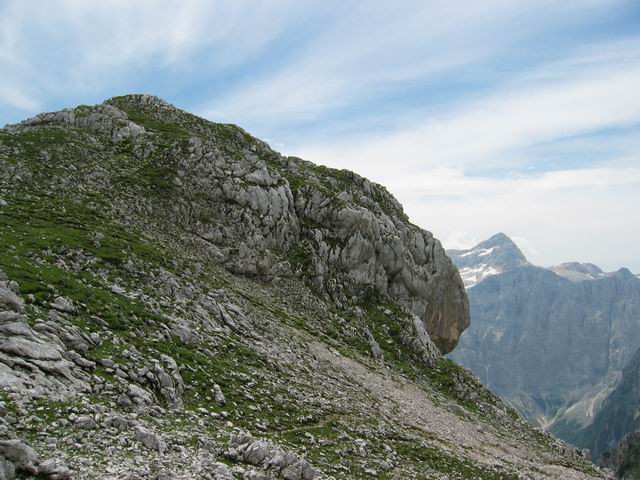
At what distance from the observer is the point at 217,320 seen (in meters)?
42.3

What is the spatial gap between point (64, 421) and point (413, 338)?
5455cm

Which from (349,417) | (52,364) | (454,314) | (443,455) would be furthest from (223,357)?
(454,314)

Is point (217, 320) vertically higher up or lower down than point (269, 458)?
higher up

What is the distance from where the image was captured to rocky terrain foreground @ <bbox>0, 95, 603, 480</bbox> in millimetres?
20328

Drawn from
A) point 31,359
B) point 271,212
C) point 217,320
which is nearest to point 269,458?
point 31,359

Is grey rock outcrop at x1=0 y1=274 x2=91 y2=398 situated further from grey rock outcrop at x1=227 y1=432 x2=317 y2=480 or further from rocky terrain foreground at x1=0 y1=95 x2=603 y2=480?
grey rock outcrop at x1=227 y1=432 x2=317 y2=480

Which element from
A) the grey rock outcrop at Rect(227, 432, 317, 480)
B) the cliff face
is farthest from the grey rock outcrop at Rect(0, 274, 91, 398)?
the cliff face

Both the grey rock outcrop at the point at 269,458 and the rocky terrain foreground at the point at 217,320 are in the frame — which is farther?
the grey rock outcrop at the point at 269,458

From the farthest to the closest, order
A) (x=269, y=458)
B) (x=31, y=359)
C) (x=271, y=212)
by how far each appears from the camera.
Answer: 1. (x=271, y=212)
2. (x=269, y=458)
3. (x=31, y=359)

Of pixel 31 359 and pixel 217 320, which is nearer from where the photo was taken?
pixel 31 359

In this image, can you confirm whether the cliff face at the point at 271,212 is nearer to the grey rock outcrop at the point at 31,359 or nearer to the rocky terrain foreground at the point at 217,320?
the rocky terrain foreground at the point at 217,320

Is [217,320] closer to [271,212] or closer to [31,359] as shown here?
[31,359]

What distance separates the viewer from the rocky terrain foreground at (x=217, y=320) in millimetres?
20328

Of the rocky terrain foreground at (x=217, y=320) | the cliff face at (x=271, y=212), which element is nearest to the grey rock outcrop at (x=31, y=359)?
the rocky terrain foreground at (x=217, y=320)
